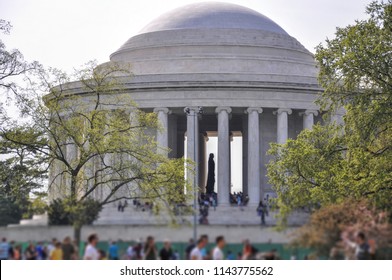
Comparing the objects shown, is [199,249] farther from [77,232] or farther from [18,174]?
[18,174]

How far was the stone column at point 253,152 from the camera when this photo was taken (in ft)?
331

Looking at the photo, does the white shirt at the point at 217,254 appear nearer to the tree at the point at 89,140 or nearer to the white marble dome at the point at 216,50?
the tree at the point at 89,140

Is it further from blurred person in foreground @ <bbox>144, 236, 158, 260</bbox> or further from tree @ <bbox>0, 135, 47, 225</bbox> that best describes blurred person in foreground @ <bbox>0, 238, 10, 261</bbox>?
tree @ <bbox>0, 135, 47, 225</bbox>

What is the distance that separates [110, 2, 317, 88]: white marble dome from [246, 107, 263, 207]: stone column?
4069 mm

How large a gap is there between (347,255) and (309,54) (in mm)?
77564

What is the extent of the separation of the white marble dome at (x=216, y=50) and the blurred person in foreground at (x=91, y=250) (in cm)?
6435

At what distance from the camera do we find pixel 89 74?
242ft

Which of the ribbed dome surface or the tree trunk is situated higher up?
the ribbed dome surface

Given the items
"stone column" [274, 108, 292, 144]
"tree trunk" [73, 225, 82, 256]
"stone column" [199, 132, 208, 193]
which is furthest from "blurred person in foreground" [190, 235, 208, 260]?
"stone column" [199, 132, 208, 193]

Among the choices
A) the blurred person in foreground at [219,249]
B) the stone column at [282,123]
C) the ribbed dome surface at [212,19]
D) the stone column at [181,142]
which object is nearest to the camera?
the blurred person in foreground at [219,249]

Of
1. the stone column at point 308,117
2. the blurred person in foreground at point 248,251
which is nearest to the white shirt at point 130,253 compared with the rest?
the blurred person in foreground at point 248,251

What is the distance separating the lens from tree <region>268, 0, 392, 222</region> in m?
62.4

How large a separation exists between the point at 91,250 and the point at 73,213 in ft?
33.0
